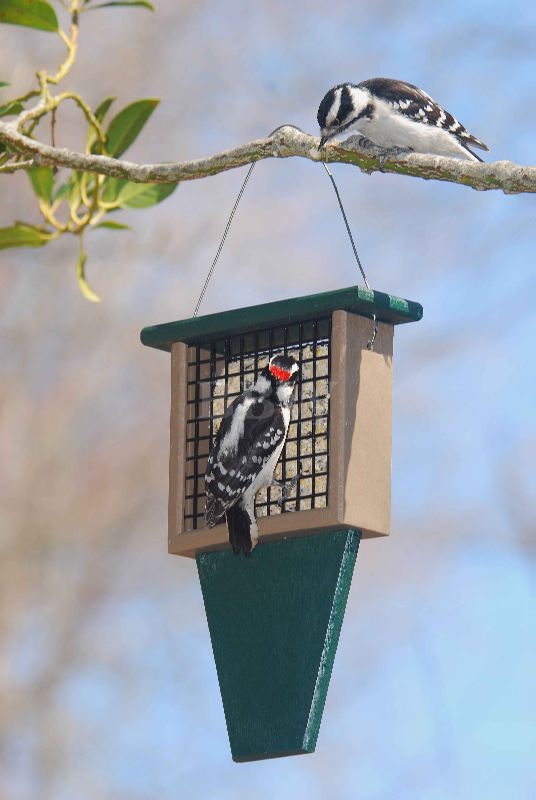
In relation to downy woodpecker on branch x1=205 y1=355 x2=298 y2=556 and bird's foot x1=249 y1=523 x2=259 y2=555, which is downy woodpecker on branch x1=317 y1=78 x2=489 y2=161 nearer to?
downy woodpecker on branch x1=205 y1=355 x2=298 y2=556

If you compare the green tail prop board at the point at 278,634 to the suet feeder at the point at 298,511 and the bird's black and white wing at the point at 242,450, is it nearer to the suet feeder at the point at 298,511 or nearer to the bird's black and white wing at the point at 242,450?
the suet feeder at the point at 298,511

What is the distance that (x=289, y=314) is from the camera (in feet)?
13.4

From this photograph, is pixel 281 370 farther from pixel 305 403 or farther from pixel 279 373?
pixel 305 403

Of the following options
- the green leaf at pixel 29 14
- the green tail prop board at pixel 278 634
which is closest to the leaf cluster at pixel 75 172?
the green leaf at pixel 29 14

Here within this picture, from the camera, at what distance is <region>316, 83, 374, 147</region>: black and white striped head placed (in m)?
4.38

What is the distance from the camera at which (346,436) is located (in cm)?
405

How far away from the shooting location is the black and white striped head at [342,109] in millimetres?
4375

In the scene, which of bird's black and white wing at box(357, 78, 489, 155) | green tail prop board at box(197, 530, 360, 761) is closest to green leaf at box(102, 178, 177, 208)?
green tail prop board at box(197, 530, 360, 761)

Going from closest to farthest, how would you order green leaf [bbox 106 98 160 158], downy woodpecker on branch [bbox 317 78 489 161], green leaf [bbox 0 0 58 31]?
green leaf [bbox 0 0 58 31] < green leaf [bbox 106 98 160 158] < downy woodpecker on branch [bbox 317 78 489 161]

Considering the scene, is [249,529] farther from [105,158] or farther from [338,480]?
[105,158]

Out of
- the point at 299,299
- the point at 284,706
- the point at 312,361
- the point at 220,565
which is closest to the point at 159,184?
the point at 299,299

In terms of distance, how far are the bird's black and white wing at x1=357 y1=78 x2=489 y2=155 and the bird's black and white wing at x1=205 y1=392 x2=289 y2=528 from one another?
1.22m

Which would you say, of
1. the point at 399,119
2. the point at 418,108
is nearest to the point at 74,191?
the point at 399,119

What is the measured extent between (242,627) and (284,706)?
0.90ft
